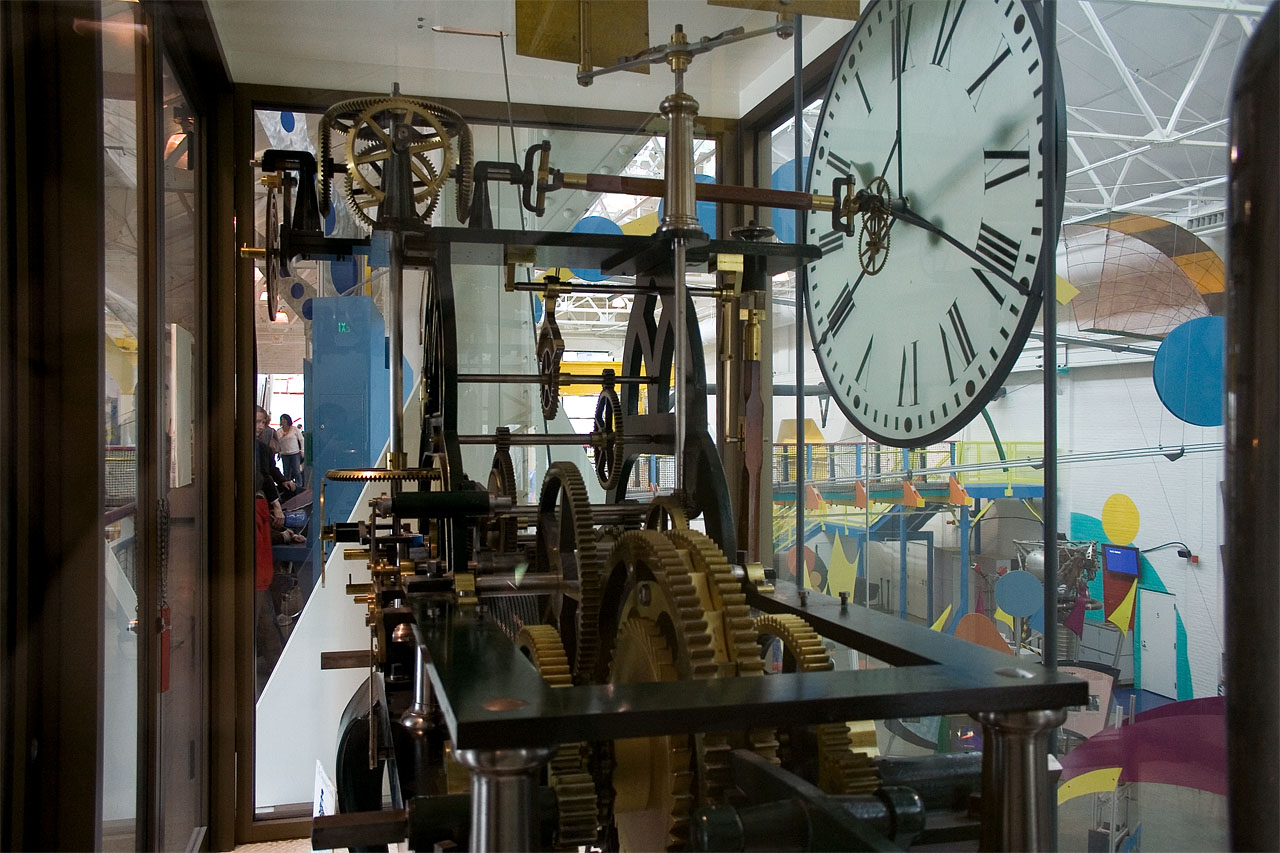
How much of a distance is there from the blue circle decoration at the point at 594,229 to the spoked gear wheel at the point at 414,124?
22cm

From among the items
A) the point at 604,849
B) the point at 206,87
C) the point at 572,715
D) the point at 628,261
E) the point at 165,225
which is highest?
the point at 206,87

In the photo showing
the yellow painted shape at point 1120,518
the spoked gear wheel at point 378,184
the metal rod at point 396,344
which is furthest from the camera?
the metal rod at point 396,344

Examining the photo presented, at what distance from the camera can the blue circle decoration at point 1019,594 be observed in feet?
4.48

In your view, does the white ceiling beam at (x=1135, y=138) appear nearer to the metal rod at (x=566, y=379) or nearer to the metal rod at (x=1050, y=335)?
the metal rod at (x=1050, y=335)

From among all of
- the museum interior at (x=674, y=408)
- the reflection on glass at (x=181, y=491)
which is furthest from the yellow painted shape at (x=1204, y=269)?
the reflection on glass at (x=181, y=491)

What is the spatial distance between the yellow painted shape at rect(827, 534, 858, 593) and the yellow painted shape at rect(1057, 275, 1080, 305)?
0.65 metres

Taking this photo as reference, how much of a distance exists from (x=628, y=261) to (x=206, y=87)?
4.74 ft

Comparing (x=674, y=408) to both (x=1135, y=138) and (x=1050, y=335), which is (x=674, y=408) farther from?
(x=1135, y=138)

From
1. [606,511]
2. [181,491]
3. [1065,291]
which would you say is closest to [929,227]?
[1065,291]

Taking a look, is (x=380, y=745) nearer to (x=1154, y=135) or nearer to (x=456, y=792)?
(x=456, y=792)

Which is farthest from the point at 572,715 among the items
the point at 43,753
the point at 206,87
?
the point at 206,87

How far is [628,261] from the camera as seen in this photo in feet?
5.86

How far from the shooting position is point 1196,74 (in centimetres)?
108

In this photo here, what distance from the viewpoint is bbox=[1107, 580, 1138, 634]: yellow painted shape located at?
1.22 metres
